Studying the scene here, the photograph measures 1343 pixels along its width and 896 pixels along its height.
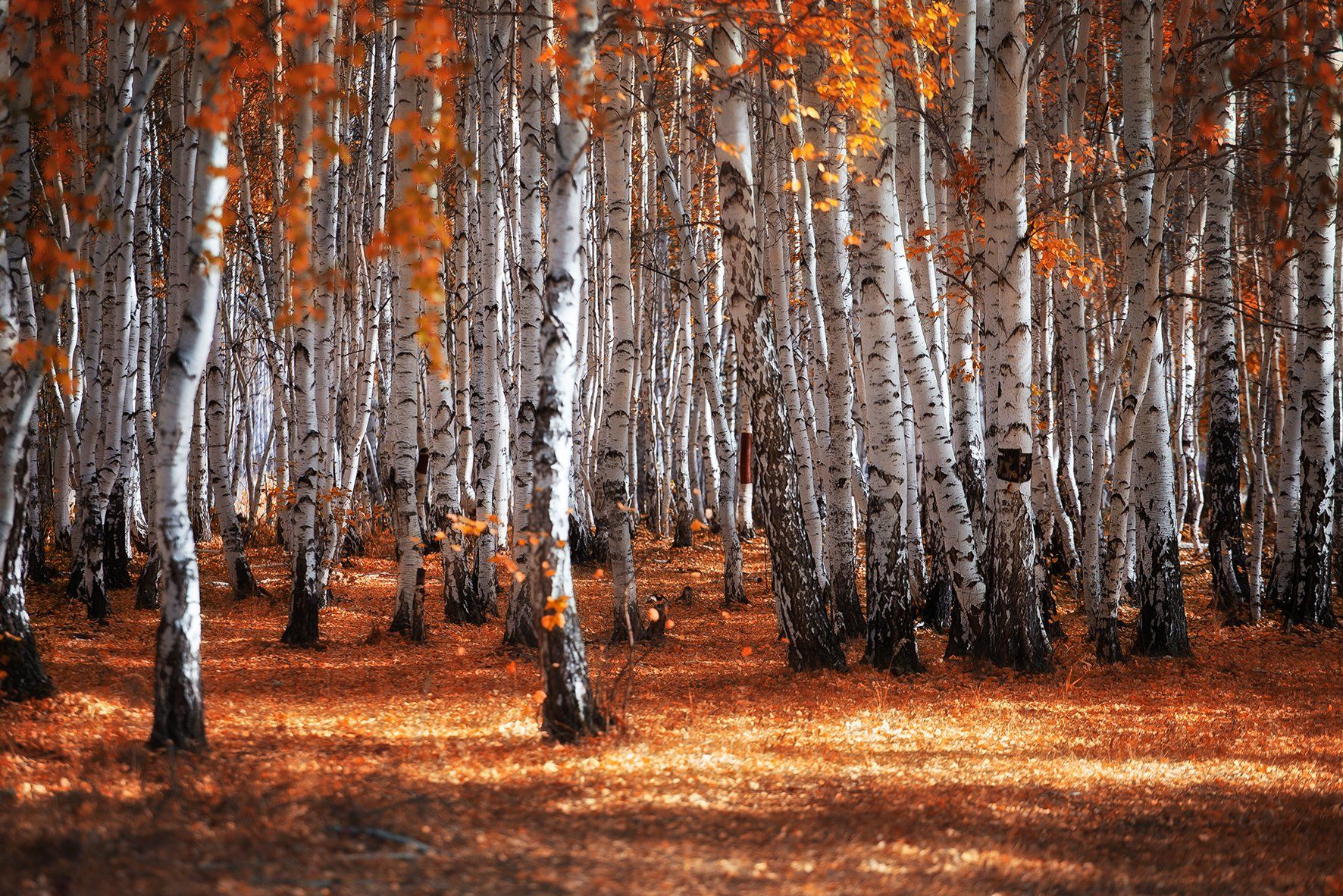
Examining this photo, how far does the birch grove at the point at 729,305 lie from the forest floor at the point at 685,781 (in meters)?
0.51

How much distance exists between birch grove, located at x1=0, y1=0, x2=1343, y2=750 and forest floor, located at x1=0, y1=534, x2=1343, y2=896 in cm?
51

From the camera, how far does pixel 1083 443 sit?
544 inches

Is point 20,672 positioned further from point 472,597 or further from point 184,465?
point 472,597

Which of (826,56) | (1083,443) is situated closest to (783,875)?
(826,56)

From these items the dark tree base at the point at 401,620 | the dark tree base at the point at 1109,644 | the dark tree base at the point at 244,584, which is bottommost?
the dark tree base at the point at 1109,644

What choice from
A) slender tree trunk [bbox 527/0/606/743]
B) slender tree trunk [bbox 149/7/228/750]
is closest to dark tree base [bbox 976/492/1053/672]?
slender tree trunk [bbox 527/0/606/743]

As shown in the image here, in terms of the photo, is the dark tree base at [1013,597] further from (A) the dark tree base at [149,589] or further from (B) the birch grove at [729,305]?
(A) the dark tree base at [149,589]

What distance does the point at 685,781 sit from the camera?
505 cm

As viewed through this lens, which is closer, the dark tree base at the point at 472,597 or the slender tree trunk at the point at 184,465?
the slender tree trunk at the point at 184,465

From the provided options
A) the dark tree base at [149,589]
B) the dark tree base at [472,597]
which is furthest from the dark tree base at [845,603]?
the dark tree base at [149,589]

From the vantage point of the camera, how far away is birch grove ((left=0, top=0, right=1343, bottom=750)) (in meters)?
5.47

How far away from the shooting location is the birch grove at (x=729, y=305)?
5469 mm

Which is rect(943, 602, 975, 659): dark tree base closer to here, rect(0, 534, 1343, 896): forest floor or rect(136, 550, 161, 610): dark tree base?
rect(0, 534, 1343, 896): forest floor

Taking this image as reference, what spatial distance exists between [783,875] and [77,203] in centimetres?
461
